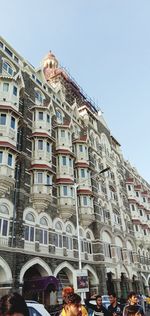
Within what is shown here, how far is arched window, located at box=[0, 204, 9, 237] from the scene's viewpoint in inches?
726

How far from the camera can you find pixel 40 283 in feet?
61.9

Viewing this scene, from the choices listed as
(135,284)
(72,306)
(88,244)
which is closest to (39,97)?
(88,244)

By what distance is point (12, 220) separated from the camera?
63.2 ft

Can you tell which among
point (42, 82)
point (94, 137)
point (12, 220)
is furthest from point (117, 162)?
point (12, 220)

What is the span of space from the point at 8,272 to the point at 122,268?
18.0m

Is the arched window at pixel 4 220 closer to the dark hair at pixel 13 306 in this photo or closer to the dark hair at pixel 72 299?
the dark hair at pixel 72 299

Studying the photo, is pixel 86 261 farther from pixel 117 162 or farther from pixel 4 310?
pixel 4 310

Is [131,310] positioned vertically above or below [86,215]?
below

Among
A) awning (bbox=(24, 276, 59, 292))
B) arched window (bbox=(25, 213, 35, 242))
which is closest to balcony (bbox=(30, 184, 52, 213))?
arched window (bbox=(25, 213, 35, 242))

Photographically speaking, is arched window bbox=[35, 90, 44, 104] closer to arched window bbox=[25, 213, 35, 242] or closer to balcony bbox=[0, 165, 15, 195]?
balcony bbox=[0, 165, 15, 195]

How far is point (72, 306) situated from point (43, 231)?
59.0ft

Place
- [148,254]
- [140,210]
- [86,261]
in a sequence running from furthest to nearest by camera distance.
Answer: [140,210]
[148,254]
[86,261]

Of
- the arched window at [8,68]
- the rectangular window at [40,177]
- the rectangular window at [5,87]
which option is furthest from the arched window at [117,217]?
the arched window at [8,68]

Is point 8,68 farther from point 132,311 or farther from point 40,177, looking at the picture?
point 132,311
